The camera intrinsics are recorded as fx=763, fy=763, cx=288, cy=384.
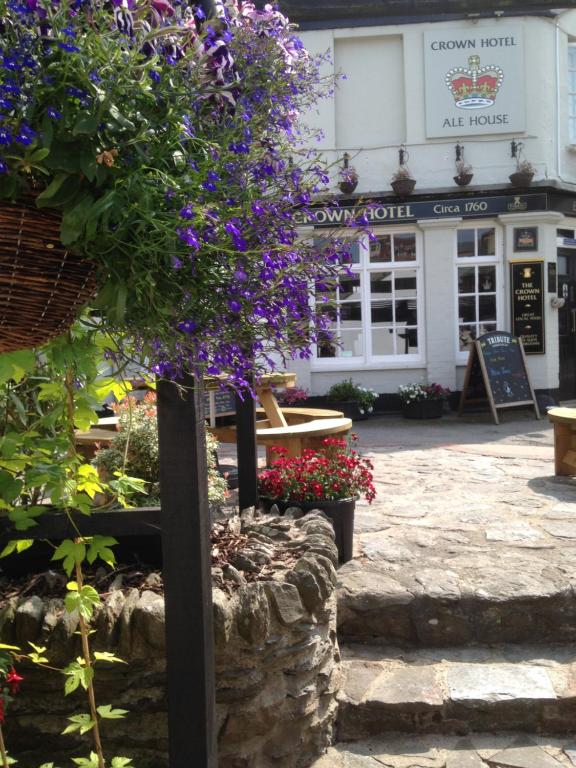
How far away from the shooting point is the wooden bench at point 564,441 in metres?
5.90

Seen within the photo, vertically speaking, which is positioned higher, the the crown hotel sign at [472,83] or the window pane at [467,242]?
the the crown hotel sign at [472,83]

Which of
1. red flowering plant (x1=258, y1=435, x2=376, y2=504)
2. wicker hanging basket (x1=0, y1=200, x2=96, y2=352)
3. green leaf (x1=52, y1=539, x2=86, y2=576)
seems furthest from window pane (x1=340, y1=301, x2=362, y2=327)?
wicker hanging basket (x1=0, y1=200, x2=96, y2=352)

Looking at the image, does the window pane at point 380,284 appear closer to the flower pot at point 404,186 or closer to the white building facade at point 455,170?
the white building facade at point 455,170

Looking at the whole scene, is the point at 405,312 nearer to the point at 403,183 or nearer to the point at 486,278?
the point at 486,278

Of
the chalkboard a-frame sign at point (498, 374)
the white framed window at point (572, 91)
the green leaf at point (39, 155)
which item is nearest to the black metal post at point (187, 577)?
the green leaf at point (39, 155)

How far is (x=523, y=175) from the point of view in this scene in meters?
10.7

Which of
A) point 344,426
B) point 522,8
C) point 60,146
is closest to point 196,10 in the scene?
point 60,146

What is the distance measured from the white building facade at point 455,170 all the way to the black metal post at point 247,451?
24.0 feet

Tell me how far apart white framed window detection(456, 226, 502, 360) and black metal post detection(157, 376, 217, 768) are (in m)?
9.85

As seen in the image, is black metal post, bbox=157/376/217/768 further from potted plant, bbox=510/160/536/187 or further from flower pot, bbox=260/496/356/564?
potted plant, bbox=510/160/536/187

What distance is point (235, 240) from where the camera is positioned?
1.07 metres

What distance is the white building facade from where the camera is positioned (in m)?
10.9

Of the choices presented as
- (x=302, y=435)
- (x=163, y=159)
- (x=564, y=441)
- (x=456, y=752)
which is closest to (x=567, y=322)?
(x=564, y=441)

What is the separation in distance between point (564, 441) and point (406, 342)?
5557 millimetres
